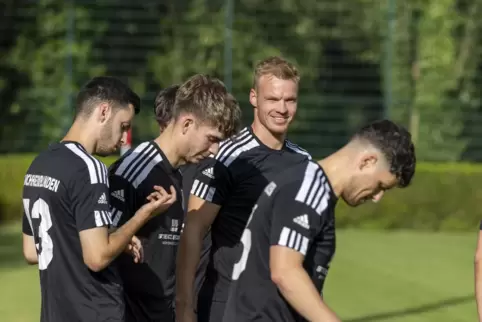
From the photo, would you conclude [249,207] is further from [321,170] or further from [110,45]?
[110,45]

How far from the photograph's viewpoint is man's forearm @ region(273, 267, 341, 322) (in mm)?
4176

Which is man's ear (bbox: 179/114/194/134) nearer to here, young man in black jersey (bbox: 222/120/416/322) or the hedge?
young man in black jersey (bbox: 222/120/416/322)

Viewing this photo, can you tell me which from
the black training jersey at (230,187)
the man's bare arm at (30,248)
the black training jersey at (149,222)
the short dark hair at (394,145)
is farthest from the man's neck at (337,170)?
the man's bare arm at (30,248)

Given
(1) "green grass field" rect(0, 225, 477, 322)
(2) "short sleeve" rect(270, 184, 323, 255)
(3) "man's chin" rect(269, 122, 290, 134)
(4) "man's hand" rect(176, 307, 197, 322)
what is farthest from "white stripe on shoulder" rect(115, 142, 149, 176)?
(1) "green grass field" rect(0, 225, 477, 322)

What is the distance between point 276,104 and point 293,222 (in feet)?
6.37

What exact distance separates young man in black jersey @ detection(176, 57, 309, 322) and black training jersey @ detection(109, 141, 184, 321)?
14 centimetres

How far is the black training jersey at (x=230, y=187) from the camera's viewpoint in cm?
577

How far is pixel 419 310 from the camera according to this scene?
10680 millimetres

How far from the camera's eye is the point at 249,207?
5820 millimetres

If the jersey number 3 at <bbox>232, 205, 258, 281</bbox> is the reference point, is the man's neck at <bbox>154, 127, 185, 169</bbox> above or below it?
above

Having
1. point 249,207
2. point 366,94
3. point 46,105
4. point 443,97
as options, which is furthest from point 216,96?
point 443,97

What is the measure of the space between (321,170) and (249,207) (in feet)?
4.98

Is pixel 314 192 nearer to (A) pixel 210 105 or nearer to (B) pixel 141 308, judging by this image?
(A) pixel 210 105

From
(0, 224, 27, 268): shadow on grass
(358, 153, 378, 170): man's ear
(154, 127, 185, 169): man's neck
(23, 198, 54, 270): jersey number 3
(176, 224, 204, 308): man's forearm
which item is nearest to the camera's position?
(358, 153, 378, 170): man's ear
